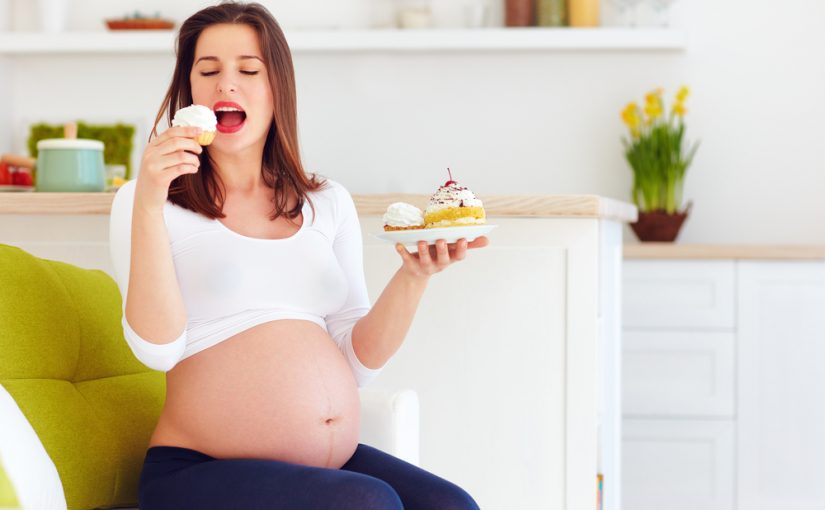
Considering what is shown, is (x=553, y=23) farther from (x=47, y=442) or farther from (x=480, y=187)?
(x=47, y=442)

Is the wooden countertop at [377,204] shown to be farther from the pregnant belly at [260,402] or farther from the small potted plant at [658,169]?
the small potted plant at [658,169]

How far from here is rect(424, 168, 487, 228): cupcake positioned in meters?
1.53

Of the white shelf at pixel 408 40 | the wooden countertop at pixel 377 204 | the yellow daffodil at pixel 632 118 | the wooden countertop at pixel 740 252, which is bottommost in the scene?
the wooden countertop at pixel 740 252

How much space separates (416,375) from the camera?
2.06m

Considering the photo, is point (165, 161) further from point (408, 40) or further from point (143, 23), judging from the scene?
point (143, 23)

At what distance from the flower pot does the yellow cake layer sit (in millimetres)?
2093

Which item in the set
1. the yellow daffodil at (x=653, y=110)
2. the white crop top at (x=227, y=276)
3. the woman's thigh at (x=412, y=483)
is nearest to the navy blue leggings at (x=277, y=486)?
the woman's thigh at (x=412, y=483)

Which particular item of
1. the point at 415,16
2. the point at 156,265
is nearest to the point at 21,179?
the point at 156,265

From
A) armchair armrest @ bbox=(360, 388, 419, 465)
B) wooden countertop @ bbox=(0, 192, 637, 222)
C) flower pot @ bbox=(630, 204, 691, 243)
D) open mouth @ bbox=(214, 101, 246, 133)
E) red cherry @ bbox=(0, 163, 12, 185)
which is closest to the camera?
open mouth @ bbox=(214, 101, 246, 133)

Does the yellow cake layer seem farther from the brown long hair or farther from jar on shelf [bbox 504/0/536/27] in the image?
jar on shelf [bbox 504/0/536/27]

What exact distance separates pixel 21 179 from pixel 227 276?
Answer: 104 centimetres

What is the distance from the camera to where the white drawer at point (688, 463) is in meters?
3.17

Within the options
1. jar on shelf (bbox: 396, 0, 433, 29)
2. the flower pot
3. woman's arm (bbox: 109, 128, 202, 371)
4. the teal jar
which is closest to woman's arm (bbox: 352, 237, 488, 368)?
woman's arm (bbox: 109, 128, 202, 371)

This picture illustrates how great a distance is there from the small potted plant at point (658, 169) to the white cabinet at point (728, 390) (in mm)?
359
